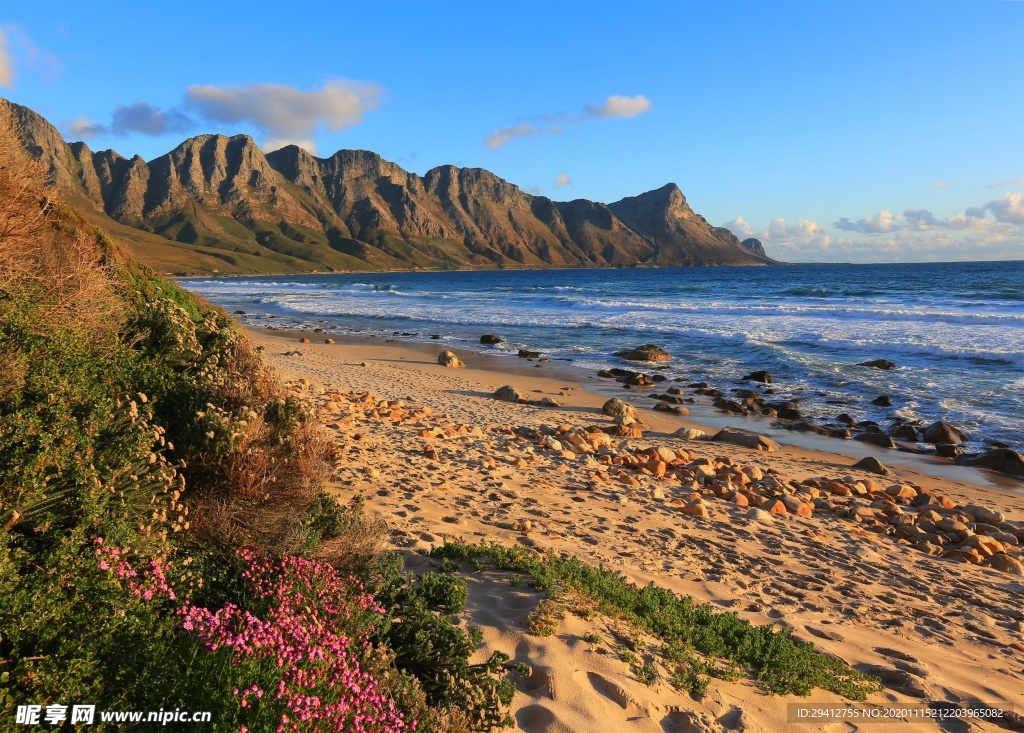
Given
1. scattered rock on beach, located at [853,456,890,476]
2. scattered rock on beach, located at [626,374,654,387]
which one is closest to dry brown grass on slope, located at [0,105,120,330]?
scattered rock on beach, located at [853,456,890,476]

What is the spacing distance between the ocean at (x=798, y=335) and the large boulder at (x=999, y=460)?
1.13 meters

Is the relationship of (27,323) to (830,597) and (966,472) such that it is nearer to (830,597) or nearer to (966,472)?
(830,597)

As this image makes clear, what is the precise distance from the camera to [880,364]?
23.1 m

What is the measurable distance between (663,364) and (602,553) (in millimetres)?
18862

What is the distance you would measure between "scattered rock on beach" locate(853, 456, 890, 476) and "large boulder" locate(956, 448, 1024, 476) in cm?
222

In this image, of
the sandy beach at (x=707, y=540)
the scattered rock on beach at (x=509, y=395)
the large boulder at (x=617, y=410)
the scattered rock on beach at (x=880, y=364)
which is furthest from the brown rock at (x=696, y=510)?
the scattered rock on beach at (x=880, y=364)

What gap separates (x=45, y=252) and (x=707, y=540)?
8307 mm

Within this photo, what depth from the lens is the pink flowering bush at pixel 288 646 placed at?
2.61 meters

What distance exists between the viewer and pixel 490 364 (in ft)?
77.5

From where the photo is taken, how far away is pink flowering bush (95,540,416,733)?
2.61m

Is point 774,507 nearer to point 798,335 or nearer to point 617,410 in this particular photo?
point 617,410

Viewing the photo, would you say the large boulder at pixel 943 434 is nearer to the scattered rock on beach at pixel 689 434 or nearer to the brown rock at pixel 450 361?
the scattered rock on beach at pixel 689 434

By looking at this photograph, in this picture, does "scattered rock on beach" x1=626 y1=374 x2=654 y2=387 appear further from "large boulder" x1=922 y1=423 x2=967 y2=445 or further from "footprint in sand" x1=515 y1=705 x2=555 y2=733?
"footprint in sand" x1=515 y1=705 x2=555 y2=733

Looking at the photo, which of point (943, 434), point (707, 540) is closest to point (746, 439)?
point (943, 434)
